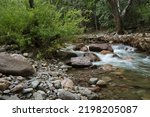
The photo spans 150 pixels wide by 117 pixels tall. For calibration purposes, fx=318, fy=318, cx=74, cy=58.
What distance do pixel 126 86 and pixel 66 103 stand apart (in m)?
3.48

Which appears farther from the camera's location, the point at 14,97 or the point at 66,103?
the point at 14,97

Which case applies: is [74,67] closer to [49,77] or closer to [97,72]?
[97,72]

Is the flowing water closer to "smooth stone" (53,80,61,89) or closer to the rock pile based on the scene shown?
the rock pile

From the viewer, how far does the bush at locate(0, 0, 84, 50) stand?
9742 millimetres

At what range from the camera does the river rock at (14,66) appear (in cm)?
718

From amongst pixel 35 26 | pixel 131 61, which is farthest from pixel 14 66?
pixel 131 61

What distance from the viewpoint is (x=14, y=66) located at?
7.34 metres

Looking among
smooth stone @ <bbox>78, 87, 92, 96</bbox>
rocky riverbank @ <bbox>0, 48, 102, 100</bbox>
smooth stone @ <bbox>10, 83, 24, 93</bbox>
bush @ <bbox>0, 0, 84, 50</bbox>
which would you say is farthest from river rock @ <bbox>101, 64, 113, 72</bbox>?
smooth stone @ <bbox>10, 83, 24, 93</bbox>

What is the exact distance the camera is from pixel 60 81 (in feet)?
23.9

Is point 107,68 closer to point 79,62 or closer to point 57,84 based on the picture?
point 79,62

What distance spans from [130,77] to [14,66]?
3.28 m

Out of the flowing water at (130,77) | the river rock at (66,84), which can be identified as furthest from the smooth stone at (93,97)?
the river rock at (66,84)

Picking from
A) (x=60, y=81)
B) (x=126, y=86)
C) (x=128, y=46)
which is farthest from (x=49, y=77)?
(x=128, y=46)

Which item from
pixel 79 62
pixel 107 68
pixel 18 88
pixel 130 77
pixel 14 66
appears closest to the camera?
pixel 18 88
